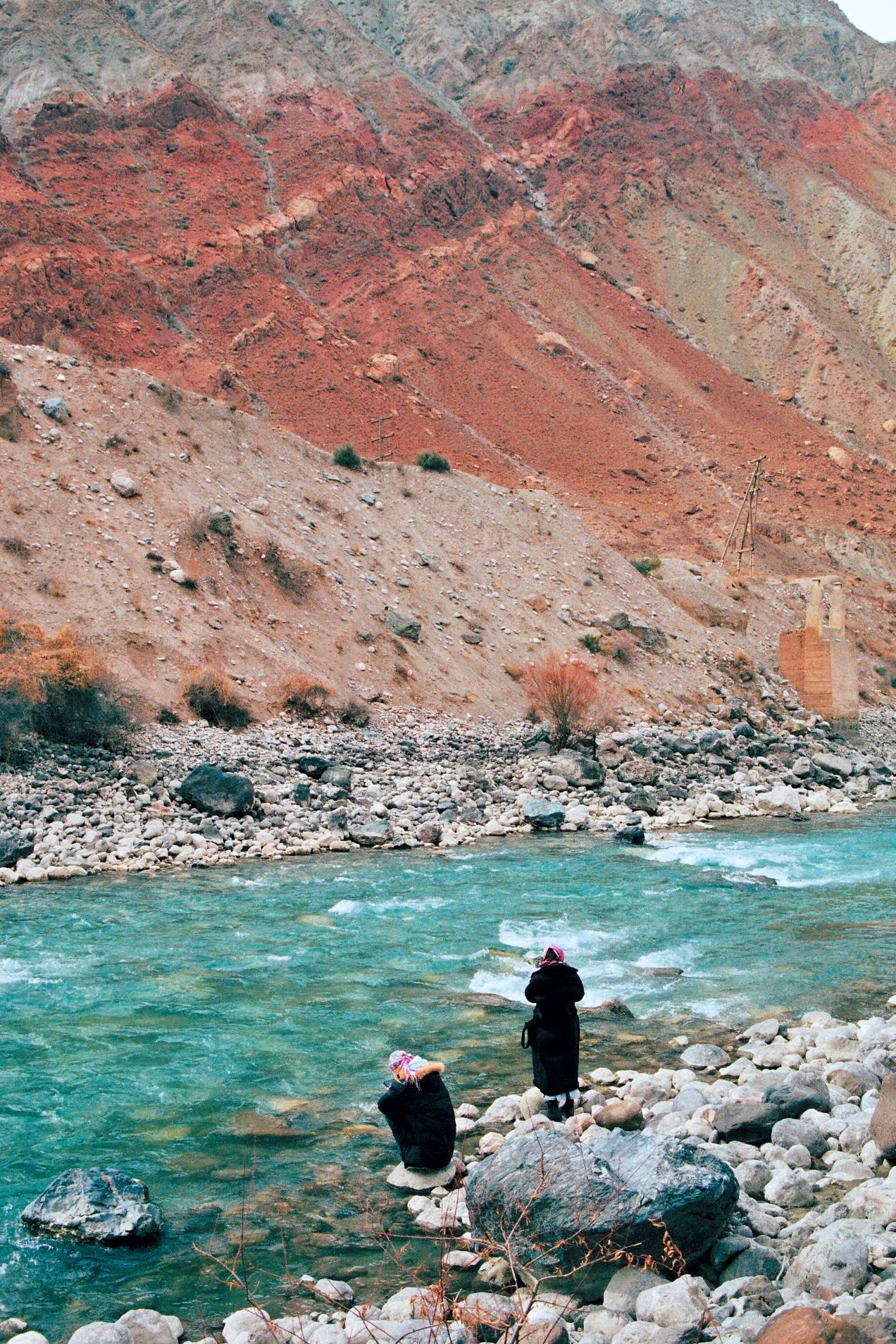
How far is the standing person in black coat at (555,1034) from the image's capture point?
705 cm

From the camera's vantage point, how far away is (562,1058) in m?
7.07

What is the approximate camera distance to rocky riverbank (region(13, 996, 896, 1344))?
4293 millimetres

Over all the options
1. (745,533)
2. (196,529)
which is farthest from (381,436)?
(196,529)

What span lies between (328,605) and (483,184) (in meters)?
50.8

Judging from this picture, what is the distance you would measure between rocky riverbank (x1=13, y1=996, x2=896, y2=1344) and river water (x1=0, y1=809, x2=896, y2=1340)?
34cm

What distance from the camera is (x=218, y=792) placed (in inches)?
717

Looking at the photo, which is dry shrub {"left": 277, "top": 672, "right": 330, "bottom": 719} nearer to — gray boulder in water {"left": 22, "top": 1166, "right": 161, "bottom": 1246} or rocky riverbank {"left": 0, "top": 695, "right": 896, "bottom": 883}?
rocky riverbank {"left": 0, "top": 695, "right": 896, "bottom": 883}

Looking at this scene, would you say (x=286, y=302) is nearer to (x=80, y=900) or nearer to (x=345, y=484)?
(x=345, y=484)

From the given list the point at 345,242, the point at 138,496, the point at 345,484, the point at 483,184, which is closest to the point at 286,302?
the point at 345,242

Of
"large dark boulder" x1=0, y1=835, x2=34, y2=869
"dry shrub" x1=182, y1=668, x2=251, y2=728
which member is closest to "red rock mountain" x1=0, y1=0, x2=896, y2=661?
"dry shrub" x1=182, y1=668, x2=251, y2=728

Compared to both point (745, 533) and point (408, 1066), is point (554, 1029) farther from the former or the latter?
point (745, 533)

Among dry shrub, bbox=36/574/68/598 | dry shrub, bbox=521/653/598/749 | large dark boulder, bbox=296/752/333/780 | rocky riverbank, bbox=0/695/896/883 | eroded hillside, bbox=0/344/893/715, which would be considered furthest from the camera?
dry shrub, bbox=521/653/598/749

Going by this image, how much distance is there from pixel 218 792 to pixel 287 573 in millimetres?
10381

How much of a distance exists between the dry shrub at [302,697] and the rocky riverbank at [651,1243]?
56.5 feet
